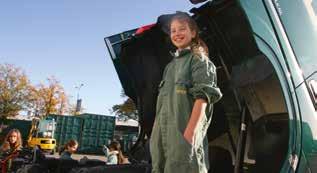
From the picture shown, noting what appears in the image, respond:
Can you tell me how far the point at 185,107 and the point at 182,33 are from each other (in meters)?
0.43

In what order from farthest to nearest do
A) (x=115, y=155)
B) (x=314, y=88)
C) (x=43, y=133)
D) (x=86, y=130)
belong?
(x=86, y=130)
(x=43, y=133)
(x=115, y=155)
(x=314, y=88)

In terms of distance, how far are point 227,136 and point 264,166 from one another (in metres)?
0.70

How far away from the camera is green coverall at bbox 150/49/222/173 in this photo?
5.46ft

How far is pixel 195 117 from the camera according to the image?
166 centimetres

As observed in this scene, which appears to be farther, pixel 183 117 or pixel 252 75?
pixel 252 75

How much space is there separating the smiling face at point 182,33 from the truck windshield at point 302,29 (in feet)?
2.28

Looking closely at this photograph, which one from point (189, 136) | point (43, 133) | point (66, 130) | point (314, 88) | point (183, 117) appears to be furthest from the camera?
point (66, 130)

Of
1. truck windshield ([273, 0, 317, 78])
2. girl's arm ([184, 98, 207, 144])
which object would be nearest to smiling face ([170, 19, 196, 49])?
girl's arm ([184, 98, 207, 144])

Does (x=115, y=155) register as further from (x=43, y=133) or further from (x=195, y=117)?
(x=43, y=133)

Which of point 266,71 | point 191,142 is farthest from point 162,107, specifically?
point 266,71

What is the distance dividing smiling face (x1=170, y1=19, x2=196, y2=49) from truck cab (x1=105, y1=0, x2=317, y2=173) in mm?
436

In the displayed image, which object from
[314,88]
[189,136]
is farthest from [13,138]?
[314,88]

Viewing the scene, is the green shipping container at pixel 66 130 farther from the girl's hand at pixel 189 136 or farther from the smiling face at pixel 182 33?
the girl's hand at pixel 189 136

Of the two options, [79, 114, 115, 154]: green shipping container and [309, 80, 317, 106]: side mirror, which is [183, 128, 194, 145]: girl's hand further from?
[79, 114, 115, 154]: green shipping container
